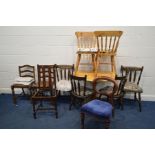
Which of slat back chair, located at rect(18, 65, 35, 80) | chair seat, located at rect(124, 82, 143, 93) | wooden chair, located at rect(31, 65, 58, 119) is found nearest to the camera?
wooden chair, located at rect(31, 65, 58, 119)

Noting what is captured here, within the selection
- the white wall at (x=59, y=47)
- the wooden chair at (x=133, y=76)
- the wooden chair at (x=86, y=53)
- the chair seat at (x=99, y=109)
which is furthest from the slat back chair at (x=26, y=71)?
the wooden chair at (x=133, y=76)

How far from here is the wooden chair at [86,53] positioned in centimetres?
349

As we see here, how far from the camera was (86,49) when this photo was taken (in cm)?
347

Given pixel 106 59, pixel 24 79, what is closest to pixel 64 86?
pixel 24 79

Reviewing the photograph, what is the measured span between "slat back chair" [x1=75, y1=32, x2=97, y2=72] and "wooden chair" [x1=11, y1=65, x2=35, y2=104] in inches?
39.6

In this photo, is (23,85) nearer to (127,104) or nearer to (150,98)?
(127,104)

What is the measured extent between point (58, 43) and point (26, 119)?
167 cm

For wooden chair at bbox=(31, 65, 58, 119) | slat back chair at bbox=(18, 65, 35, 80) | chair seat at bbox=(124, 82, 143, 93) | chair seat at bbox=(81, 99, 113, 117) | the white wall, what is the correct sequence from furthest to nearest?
slat back chair at bbox=(18, 65, 35, 80) < the white wall < chair seat at bbox=(124, 82, 143, 93) < wooden chair at bbox=(31, 65, 58, 119) < chair seat at bbox=(81, 99, 113, 117)

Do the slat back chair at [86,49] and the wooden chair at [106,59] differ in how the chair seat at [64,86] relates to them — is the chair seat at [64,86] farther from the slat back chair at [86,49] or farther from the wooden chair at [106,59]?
the wooden chair at [106,59]

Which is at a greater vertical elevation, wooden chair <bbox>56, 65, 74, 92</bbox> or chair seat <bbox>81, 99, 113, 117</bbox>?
wooden chair <bbox>56, 65, 74, 92</bbox>

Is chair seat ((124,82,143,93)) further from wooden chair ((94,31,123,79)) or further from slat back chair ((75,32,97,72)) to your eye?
slat back chair ((75,32,97,72))

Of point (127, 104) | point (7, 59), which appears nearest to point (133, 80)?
point (127, 104)

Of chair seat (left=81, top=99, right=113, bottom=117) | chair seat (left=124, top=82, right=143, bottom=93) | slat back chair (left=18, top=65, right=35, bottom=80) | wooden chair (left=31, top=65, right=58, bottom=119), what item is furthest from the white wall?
chair seat (left=81, top=99, right=113, bottom=117)

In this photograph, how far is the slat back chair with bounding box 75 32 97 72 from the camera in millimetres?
3480
